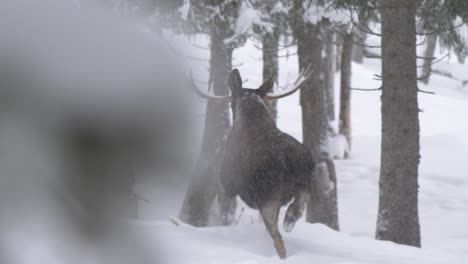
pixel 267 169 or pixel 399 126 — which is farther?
pixel 399 126

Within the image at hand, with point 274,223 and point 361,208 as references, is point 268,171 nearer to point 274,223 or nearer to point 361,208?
point 274,223

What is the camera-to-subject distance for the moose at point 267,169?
5855mm

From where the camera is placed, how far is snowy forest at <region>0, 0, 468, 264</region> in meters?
4.68

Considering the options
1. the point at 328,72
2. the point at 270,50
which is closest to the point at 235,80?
the point at 270,50

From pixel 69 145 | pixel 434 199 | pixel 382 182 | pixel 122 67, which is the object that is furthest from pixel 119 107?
pixel 434 199

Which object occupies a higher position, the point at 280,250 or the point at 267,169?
the point at 267,169

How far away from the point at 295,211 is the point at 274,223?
21 centimetres

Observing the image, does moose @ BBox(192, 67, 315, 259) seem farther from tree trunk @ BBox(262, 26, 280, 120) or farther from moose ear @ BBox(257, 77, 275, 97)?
tree trunk @ BBox(262, 26, 280, 120)

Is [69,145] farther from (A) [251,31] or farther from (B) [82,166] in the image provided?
(A) [251,31]

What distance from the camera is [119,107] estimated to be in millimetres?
6816

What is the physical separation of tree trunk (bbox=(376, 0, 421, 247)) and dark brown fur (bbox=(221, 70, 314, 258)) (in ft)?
6.87

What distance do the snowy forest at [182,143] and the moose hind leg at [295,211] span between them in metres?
0.01

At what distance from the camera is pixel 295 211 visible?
19.0ft

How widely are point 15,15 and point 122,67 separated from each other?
7.06ft
